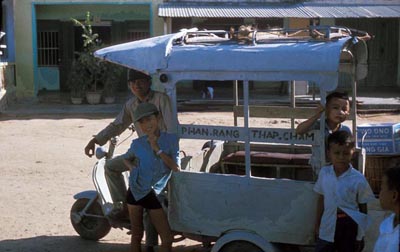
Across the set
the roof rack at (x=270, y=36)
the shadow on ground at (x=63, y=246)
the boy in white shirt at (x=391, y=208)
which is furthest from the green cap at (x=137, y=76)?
the boy in white shirt at (x=391, y=208)

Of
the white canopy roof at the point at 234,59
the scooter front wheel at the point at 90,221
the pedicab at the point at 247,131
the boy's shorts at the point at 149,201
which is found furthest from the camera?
the scooter front wheel at the point at 90,221

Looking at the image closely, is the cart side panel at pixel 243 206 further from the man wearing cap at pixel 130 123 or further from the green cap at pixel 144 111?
the green cap at pixel 144 111

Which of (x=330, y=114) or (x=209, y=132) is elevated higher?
(x=330, y=114)

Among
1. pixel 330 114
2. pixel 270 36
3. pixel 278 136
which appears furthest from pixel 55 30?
pixel 330 114

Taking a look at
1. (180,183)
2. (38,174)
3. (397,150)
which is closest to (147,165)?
(180,183)

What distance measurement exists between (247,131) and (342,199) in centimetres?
84

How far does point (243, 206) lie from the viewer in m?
4.53

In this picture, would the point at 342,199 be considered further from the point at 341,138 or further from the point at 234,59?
the point at 234,59

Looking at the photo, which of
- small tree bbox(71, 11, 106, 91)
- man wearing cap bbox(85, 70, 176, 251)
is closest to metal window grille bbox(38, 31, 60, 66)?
small tree bbox(71, 11, 106, 91)

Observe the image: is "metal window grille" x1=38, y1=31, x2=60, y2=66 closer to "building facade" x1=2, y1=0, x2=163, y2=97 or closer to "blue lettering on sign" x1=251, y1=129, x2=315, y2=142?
"building facade" x1=2, y1=0, x2=163, y2=97

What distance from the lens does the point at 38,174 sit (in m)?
8.59

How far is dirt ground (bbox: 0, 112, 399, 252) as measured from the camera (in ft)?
18.9

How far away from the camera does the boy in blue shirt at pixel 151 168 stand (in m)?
4.58

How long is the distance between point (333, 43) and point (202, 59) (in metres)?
0.89
